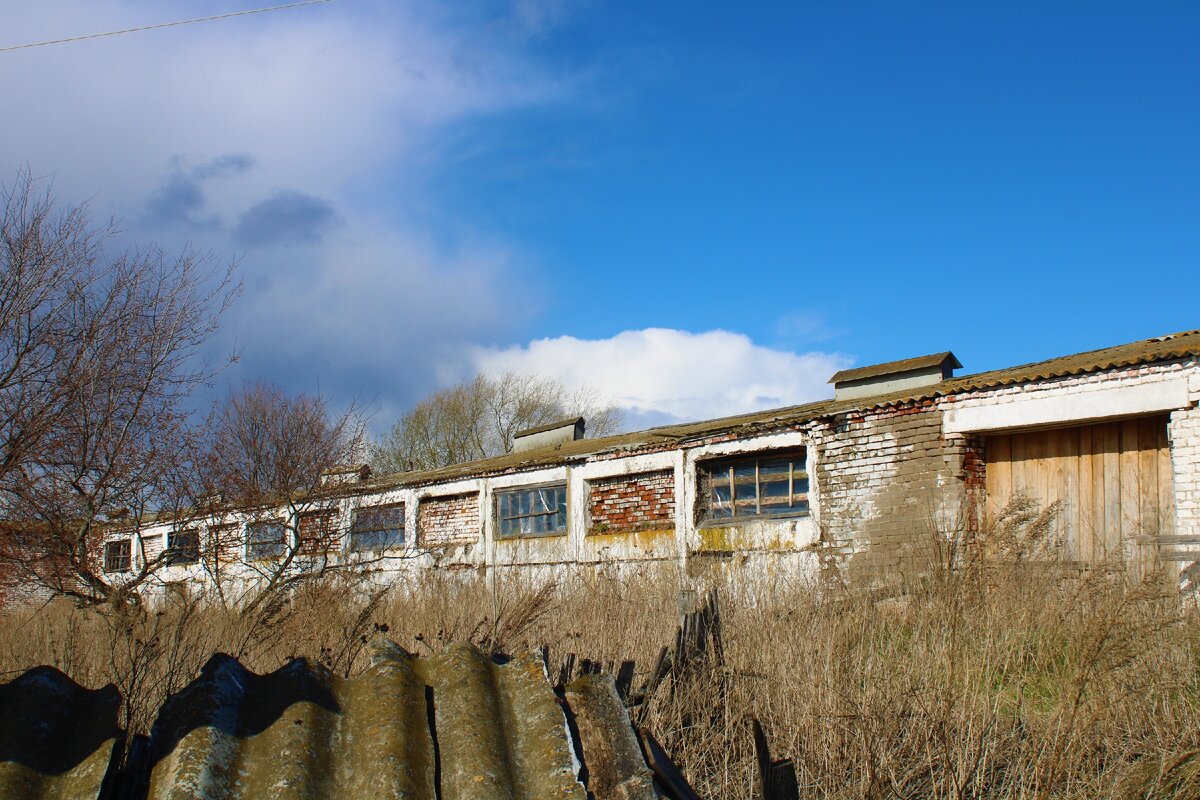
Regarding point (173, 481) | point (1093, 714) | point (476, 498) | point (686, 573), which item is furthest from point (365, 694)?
point (476, 498)

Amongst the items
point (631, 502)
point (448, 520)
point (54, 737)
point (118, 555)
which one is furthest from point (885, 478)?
point (54, 737)

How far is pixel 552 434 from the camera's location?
2148 centimetres

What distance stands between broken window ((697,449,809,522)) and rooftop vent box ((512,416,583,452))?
6.44 meters

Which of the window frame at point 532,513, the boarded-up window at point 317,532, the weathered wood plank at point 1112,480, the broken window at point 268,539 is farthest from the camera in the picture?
the window frame at point 532,513

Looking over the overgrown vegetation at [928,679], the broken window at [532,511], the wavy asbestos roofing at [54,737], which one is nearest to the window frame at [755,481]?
the broken window at [532,511]

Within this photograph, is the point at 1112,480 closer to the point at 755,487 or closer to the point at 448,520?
the point at 755,487

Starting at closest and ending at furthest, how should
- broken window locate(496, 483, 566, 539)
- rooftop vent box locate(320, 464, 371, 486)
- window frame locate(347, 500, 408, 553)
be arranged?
rooftop vent box locate(320, 464, 371, 486), broken window locate(496, 483, 566, 539), window frame locate(347, 500, 408, 553)

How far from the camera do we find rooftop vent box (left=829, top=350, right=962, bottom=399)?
1424cm

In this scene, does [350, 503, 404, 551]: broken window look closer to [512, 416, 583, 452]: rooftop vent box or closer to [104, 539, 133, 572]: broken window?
[512, 416, 583, 452]: rooftop vent box

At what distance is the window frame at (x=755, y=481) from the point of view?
45.8 feet

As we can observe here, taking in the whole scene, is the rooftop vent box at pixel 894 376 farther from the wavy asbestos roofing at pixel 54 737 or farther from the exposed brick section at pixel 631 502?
the wavy asbestos roofing at pixel 54 737

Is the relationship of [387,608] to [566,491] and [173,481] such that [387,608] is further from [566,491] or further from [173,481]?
[566,491]

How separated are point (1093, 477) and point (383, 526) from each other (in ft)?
46.0

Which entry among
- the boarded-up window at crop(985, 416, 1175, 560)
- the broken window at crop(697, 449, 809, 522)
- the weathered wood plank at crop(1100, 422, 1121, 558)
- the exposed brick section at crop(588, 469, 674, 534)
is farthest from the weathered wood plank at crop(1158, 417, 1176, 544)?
the exposed brick section at crop(588, 469, 674, 534)
